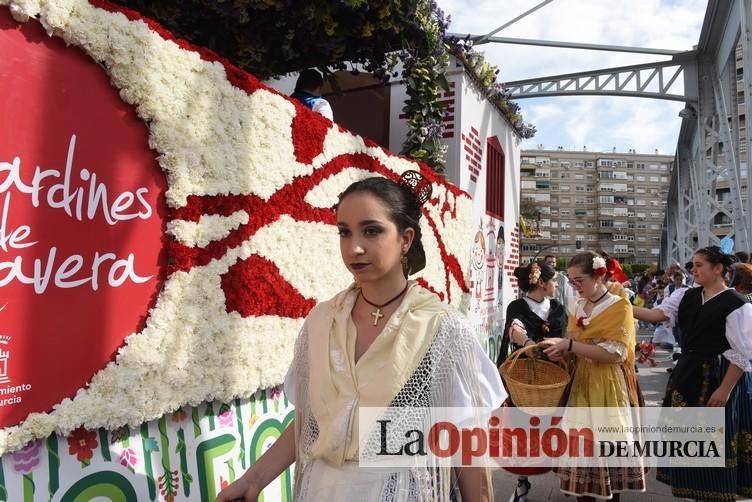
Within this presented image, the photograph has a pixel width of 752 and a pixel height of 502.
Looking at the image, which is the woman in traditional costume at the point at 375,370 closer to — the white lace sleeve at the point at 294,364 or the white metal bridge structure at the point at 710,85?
the white lace sleeve at the point at 294,364

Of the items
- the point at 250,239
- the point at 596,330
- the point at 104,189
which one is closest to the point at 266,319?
the point at 250,239

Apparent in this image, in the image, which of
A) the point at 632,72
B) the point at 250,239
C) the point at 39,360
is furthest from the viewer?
the point at 632,72

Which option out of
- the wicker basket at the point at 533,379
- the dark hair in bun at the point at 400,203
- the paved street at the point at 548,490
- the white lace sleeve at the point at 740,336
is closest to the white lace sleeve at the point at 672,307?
the white lace sleeve at the point at 740,336

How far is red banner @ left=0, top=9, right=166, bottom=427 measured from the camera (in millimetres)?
1898

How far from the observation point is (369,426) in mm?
1661

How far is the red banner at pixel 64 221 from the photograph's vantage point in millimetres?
1898

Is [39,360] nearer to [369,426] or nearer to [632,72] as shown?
[369,426]

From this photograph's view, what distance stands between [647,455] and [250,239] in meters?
4.03

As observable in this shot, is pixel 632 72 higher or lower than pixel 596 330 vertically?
higher

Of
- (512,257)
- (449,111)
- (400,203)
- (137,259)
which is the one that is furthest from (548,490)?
(512,257)

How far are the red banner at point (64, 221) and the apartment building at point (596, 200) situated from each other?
310 ft

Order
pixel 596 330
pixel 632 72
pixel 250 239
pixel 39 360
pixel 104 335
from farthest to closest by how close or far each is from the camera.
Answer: pixel 632 72, pixel 596 330, pixel 250 239, pixel 104 335, pixel 39 360

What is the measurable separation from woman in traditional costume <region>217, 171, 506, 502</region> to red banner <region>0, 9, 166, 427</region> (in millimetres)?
886

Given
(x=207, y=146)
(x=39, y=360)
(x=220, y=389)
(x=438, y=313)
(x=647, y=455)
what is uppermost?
(x=207, y=146)
